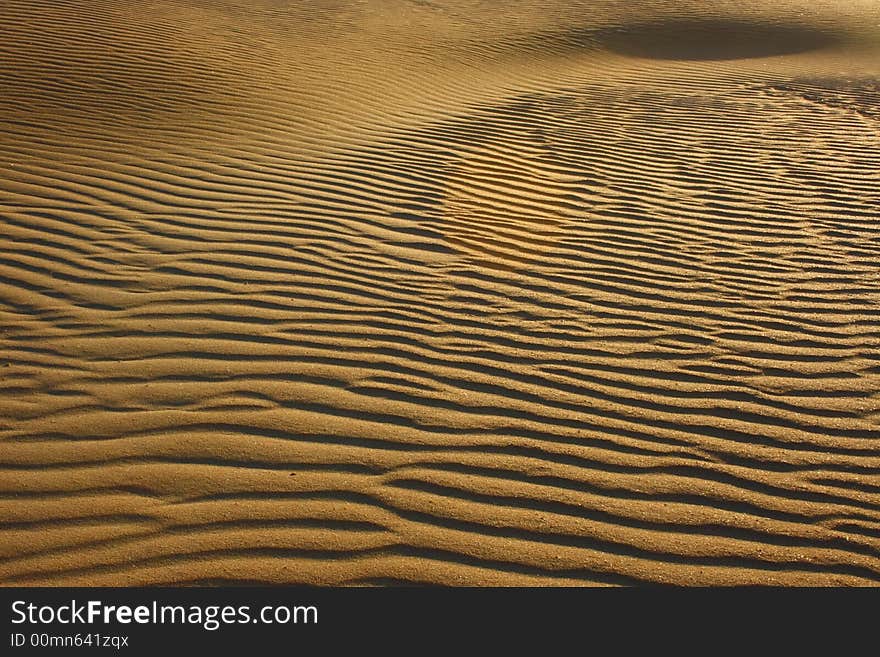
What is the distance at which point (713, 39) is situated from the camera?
1290cm

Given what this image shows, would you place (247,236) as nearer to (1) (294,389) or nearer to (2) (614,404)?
(1) (294,389)

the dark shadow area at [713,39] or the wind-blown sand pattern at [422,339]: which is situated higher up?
the dark shadow area at [713,39]

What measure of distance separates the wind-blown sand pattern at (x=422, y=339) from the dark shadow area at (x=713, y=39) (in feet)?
14.7

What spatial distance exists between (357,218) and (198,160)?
1613mm

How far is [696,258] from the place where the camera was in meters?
4.80

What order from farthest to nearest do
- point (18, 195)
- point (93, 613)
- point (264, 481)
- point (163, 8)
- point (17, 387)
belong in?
point (163, 8) < point (18, 195) < point (17, 387) < point (264, 481) < point (93, 613)

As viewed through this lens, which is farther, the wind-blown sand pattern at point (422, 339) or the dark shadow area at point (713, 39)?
the dark shadow area at point (713, 39)

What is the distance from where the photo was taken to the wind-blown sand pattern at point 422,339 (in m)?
2.58

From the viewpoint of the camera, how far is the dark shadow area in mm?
12141

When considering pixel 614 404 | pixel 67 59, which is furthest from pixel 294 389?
pixel 67 59

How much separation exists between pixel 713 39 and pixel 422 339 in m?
11.3

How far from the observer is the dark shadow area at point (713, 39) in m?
12.1

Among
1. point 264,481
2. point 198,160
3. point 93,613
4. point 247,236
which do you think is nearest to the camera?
point 93,613

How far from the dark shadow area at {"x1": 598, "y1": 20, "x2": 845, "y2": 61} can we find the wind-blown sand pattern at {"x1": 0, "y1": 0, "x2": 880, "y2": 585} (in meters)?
4.49
